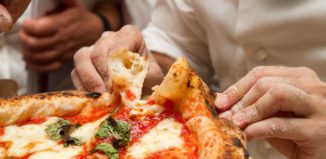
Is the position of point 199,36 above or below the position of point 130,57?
below

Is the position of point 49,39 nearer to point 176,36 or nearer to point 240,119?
point 176,36

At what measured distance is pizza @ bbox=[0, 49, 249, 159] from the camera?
805 millimetres

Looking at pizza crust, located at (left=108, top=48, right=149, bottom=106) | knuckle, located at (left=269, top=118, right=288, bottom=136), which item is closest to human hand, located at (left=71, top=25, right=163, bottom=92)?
pizza crust, located at (left=108, top=48, right=149, bottom=106)

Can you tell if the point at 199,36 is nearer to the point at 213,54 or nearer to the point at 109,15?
the point at 213,54

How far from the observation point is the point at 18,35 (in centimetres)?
160

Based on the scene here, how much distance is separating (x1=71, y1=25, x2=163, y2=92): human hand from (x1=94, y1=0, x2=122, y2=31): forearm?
1.83ft

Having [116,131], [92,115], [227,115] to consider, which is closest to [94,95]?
[92,115]

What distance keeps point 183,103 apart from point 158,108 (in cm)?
5

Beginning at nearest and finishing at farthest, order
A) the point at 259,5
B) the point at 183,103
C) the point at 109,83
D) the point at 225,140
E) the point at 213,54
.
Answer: the point at 225,140
the point at 183,103
the point at 109,83
the point at 259,5
the point at 213,54

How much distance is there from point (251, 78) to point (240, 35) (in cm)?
32

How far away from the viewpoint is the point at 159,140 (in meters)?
0.83

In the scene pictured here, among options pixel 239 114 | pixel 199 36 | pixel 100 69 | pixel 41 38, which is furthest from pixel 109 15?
pixel 239 114

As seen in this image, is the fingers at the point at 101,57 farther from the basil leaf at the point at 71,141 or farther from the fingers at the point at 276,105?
the fingers at the point at 276,105

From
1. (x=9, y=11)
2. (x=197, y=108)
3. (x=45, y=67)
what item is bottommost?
(x=45, y=67)
